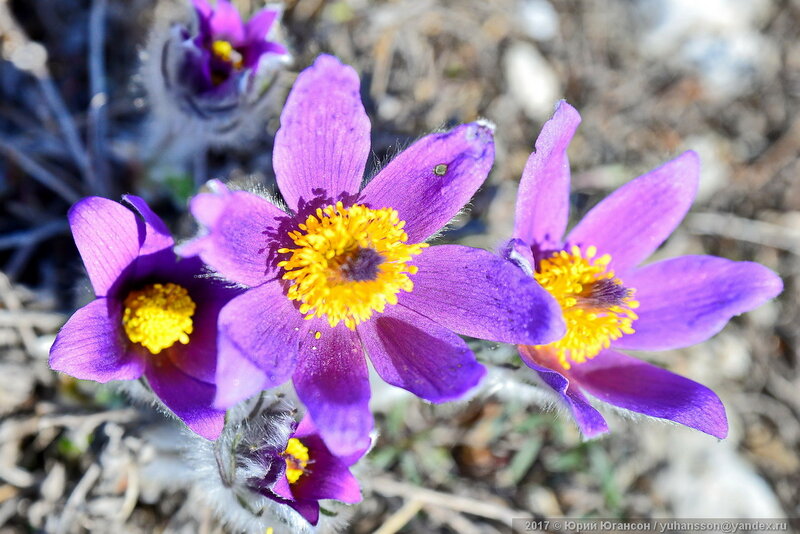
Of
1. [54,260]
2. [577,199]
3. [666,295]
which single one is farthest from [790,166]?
[54,260]

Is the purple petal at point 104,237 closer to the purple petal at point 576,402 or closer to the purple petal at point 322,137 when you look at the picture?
the purple petal at point 322,137

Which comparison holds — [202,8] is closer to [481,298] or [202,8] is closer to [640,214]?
[481,298]

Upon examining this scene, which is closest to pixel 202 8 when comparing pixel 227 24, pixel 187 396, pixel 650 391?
pixel 227 24

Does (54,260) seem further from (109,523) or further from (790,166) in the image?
(790,166)

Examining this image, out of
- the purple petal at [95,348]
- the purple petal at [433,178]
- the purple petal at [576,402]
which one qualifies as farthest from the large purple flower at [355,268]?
the purple petal at [95,348]

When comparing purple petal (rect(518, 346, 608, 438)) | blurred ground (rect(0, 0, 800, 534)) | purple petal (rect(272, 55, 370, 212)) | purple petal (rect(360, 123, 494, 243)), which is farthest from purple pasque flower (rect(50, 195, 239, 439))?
purple petal (rect(518, 346, 608, 438))

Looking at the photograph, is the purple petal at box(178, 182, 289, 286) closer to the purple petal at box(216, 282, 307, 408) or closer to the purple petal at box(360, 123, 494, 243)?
the purple petal at box(216, 282, 307, 408)
